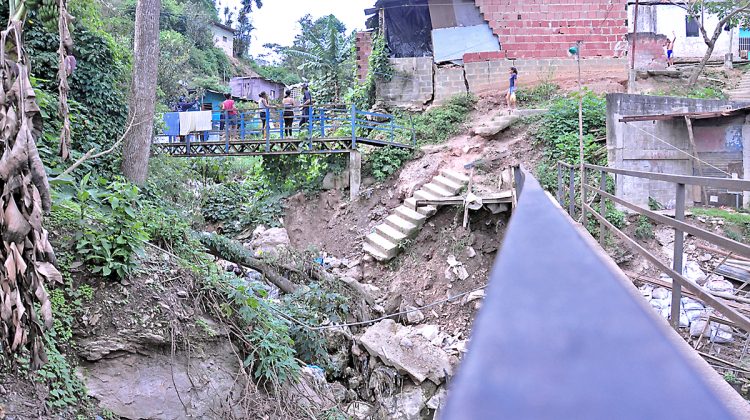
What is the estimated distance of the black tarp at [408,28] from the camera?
1662cm

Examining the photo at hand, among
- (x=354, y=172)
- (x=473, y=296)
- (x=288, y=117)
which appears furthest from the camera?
(x=288, y=117)

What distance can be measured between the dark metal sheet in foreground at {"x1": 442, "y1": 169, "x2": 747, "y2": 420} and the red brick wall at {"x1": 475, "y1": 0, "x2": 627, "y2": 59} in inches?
637

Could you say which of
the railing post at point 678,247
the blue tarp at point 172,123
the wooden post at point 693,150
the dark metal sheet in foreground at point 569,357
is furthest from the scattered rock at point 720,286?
the blue tarp at point 172,123

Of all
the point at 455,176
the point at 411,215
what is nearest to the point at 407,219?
the point at 411,215

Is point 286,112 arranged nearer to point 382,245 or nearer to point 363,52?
point 363,52

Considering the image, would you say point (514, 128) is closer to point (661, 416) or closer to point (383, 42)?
point (383, 42)

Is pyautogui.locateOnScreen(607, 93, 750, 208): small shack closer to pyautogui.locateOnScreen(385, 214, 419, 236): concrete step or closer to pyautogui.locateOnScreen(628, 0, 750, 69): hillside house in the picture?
pyautogui.locateOnScreen(385, 214, 419, 236): concrete step

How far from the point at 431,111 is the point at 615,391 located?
15.0m

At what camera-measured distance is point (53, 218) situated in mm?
4992

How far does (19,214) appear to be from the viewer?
253 centimetres

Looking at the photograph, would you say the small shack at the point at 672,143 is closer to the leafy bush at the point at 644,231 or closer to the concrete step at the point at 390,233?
the leafy bush at the point at 644,231

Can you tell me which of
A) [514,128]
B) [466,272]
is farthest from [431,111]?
[466,272]

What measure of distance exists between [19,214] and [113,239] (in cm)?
251

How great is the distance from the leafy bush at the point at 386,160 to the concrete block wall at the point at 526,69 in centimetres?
382
